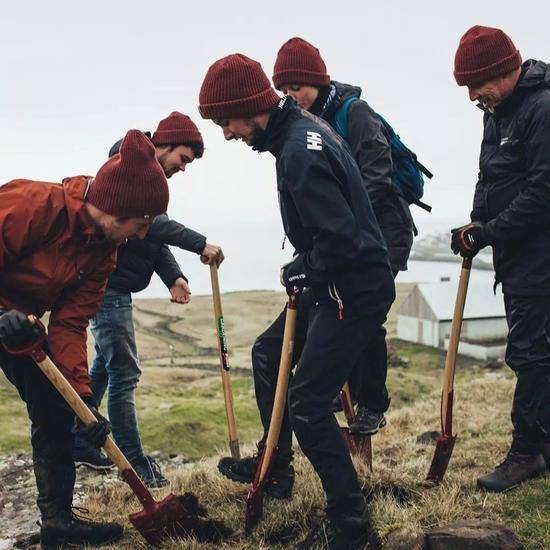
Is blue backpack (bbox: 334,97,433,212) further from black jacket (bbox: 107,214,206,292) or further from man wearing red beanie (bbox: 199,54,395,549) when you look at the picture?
black jacket (bbox: 107,214,206,292)

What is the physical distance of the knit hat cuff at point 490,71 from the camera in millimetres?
4828

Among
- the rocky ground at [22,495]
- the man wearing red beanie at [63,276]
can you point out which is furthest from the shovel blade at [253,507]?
the rocky ground at [22,495]

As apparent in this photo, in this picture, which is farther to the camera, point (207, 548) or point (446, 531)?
point (207, 548)

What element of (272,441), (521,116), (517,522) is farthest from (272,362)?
(521,116)

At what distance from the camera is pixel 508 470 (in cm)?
502

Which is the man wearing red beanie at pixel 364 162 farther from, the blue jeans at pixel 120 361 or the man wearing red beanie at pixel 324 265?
the blue jeans at pixel 120 361

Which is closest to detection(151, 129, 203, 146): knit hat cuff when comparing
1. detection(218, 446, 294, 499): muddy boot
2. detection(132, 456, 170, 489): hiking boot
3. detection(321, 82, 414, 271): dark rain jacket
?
detection(321, 82, 414, 271): dark rain jacket

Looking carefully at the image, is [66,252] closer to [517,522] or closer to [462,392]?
[517,522]

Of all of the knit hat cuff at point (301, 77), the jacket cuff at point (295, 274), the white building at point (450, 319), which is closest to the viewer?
the jacket cuff at point (295, 274)

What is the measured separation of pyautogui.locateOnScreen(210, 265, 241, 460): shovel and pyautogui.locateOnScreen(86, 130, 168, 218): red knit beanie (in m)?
1.78

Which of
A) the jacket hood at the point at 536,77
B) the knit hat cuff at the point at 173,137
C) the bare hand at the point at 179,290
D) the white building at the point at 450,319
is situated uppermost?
the jacket hood at the point at 536,77

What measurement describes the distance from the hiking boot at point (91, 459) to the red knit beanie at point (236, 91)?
397 centimetres

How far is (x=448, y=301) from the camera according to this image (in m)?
30.7

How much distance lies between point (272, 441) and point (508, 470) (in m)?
1.69
